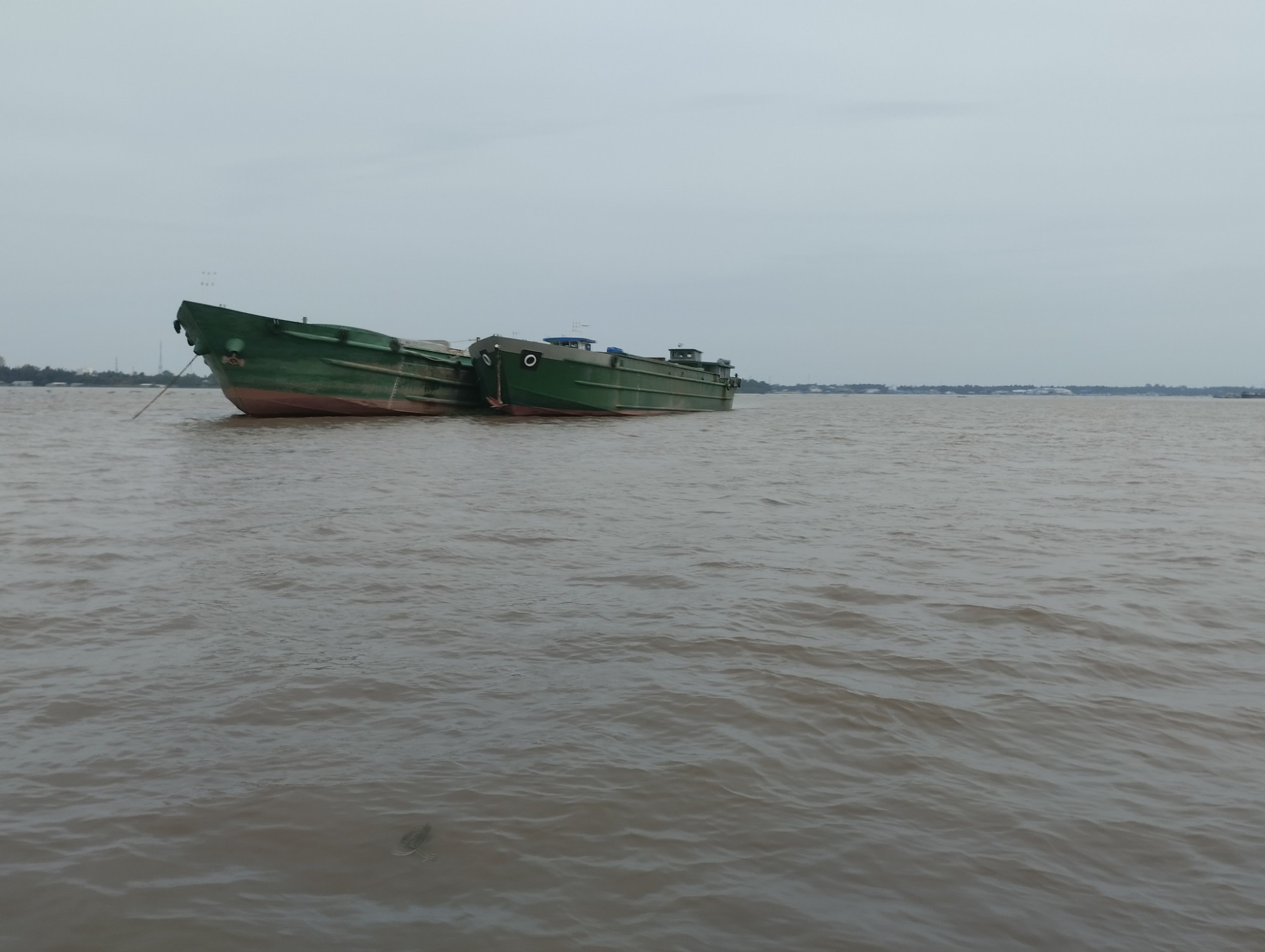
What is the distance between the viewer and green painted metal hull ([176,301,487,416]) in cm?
2681

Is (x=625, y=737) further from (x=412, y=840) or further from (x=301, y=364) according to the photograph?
(x=301, y=364)

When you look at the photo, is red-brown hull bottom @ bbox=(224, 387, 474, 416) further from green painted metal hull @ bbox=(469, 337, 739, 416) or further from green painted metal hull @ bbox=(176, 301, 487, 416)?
green painted metal hull @ bbox=(469, 337, 739, 416)

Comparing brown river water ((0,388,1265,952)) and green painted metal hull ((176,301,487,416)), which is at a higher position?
green painted metal hull ((176,301,487,416))

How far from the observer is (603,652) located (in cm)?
528

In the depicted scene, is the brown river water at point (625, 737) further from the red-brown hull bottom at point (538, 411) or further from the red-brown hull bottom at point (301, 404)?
the red-brown hull bottom at point (538, 411)

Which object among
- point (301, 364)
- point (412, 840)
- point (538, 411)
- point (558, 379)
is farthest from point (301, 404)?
point (412, 840)

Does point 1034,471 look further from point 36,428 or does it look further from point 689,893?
point 36,428

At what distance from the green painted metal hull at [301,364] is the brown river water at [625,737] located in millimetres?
18169

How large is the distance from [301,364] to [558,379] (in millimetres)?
8055

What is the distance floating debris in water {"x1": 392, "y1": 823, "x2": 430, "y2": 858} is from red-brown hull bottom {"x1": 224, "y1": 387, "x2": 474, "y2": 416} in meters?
26.9

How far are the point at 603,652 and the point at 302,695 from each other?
1.63 m

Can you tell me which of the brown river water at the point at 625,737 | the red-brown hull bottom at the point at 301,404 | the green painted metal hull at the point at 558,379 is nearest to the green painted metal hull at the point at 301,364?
the red-brown hull bottom at the point at 301,404

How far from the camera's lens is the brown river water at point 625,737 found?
2748 mm

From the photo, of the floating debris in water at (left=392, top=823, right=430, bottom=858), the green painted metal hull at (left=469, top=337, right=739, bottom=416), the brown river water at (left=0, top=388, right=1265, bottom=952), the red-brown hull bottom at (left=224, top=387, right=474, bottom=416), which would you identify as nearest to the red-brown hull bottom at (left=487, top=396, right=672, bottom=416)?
the green painted metal hull at (left=469, top=337, right=739, bottom=416)
